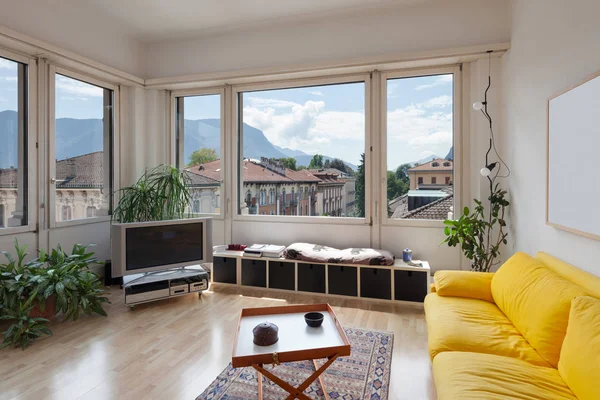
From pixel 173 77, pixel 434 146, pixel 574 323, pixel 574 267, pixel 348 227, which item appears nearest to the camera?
pixel 574 323

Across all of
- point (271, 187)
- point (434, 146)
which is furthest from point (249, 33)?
point (434, 146)

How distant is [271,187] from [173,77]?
1.88m

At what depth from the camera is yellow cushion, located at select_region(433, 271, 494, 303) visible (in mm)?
2430

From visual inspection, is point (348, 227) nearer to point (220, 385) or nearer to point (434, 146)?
point (434, 146)

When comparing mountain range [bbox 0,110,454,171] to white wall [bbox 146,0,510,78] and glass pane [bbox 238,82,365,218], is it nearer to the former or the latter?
glass pane [bbox 238,82,365,218]

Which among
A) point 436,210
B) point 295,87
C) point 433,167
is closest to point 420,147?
point 433,167

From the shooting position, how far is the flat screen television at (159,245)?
10.6ft

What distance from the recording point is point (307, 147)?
4125mm

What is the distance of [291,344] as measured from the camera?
179 cm

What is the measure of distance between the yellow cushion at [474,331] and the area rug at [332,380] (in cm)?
42

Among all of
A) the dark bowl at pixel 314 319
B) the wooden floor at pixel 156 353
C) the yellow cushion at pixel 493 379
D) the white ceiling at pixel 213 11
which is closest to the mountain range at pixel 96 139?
the white ceiling at pixel 213 11

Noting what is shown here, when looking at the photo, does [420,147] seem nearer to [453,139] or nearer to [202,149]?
[453,139]

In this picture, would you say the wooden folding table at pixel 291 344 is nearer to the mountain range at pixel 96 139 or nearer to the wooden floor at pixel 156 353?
the wooden floor at pixel 156 353

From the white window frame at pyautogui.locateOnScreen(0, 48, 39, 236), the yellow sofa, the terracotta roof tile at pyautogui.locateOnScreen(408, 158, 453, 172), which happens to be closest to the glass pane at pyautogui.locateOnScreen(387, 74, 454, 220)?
the terracotta roof tile at pyautogui.locateOnScreen(408, 158, 453, 172)
